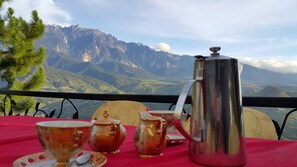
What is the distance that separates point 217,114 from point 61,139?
0.32 meters

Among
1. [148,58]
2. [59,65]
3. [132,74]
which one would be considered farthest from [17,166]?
[148,58]

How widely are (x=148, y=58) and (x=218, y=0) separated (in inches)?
5187

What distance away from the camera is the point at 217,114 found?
633mm

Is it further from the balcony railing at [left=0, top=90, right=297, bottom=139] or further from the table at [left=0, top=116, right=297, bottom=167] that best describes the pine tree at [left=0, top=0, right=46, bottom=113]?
the table at [left=0, top=116, right=297, bottom=167]

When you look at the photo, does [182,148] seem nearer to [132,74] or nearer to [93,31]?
[132,74]

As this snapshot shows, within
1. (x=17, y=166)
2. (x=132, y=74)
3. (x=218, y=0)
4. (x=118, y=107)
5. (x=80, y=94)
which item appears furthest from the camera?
(x=132, y=74)

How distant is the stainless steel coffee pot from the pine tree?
10.2 m

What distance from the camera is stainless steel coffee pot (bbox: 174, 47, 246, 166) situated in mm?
604

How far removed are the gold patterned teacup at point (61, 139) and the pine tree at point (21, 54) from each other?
33.4ft

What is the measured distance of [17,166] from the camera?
0.53 meters

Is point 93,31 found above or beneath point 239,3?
above

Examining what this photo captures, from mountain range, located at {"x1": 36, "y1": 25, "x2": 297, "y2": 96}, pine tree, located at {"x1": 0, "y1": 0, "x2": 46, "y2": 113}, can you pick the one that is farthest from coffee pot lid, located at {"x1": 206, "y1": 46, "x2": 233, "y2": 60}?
mountain range, located at {"x1": 36, "y1": 25, "x2": 297, "y2": 96}

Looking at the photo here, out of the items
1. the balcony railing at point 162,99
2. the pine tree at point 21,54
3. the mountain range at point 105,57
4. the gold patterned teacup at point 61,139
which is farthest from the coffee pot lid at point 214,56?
the mountain range at point 105,57

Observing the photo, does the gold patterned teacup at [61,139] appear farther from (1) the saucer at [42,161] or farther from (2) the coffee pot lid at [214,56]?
(2) the coffee pot lid at [214,56]
